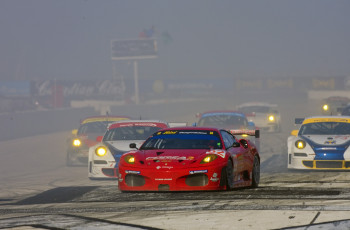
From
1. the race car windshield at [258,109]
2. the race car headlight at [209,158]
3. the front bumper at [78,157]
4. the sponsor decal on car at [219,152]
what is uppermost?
the race car windshield at [258,109]

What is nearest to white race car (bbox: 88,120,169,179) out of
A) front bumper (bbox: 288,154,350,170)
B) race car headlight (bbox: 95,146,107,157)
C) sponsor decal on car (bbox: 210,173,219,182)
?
race car headlight (bbox: 95,146,107,157)

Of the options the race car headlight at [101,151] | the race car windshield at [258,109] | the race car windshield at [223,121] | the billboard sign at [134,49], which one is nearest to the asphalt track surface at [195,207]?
the race car headlight at [101,151]

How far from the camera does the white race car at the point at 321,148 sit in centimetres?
1559

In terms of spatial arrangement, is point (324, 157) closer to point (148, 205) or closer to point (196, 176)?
point (196, 176)

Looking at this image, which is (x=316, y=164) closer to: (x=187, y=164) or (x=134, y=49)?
(x=187, y=164)

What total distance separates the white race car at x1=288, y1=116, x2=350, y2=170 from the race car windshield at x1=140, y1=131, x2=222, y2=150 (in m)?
4.59

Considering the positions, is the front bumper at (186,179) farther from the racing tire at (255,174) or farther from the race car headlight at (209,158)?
the racing tire at (255,174)

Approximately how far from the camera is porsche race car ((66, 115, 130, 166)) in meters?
19.7

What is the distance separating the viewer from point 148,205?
9.48 metres

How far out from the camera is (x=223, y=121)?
22812 millimetres

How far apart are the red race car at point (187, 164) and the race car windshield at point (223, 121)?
1045 centimetres

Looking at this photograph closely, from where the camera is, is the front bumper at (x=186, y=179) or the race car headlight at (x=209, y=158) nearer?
the front bumper at (x=186, y=179)

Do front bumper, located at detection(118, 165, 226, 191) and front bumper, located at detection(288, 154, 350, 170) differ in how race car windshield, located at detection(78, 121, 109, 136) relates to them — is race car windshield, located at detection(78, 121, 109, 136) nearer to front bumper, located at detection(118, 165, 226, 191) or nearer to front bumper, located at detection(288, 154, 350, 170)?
front bumper, located at detection(288, 154, 350, 170)

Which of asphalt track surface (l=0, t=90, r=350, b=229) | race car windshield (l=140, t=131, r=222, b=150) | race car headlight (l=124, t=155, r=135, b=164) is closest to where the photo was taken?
asphalt track surface (l=0, t=90, r=350, b=229)
